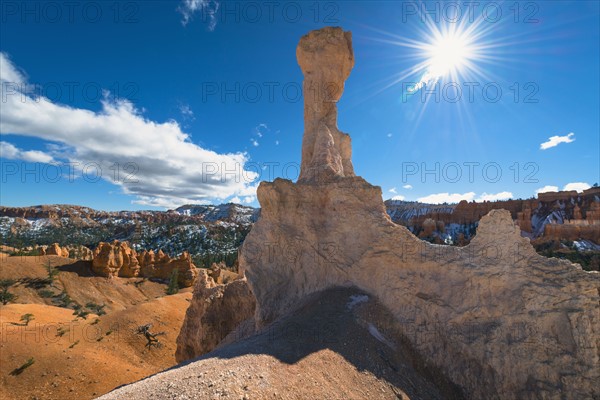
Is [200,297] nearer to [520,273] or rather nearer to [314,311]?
[314,311]

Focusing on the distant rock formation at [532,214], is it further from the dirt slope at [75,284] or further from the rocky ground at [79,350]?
the rocky ground at [79,350]

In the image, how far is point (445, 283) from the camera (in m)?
9.45

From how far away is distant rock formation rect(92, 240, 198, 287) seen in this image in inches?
1810

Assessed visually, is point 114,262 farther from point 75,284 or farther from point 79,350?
point 79,350

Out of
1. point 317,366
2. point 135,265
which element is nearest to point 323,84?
point 317,366

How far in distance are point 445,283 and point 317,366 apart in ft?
16.1

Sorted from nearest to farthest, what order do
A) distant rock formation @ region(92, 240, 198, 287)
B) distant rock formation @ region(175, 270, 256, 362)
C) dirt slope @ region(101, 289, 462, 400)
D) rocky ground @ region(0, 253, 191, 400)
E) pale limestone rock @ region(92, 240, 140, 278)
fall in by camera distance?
1. dirt slope @ region(101, 289, 462, 400)
2. distant rock formation @ region(175, 270, 256, 362)
3. rocky ground @ region(0, 253, 191, 400)
4. pale limestone rock @ region(92, 240, 140, 278)
5. distant rock formation @ region(92, 240, 198, 287)

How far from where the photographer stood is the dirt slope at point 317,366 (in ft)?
19.2

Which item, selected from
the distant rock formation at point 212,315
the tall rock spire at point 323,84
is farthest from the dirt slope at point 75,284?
the tall rock spire at point 323,84

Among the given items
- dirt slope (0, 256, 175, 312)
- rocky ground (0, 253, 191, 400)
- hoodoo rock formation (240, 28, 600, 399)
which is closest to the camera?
hoodoo rock formation (240, 28, 600, 399)

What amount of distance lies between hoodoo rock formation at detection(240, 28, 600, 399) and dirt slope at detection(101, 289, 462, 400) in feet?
2.72

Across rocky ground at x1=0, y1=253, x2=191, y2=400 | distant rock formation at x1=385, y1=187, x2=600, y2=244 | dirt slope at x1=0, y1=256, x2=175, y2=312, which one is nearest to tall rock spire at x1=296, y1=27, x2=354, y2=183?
rocky ground at x1=0, y1=253, x2=191, y2=400

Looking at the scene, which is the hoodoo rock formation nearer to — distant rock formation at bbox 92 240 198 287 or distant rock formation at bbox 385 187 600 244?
distant rock formation at bbox 92 240 198 287

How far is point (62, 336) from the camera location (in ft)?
65.9
